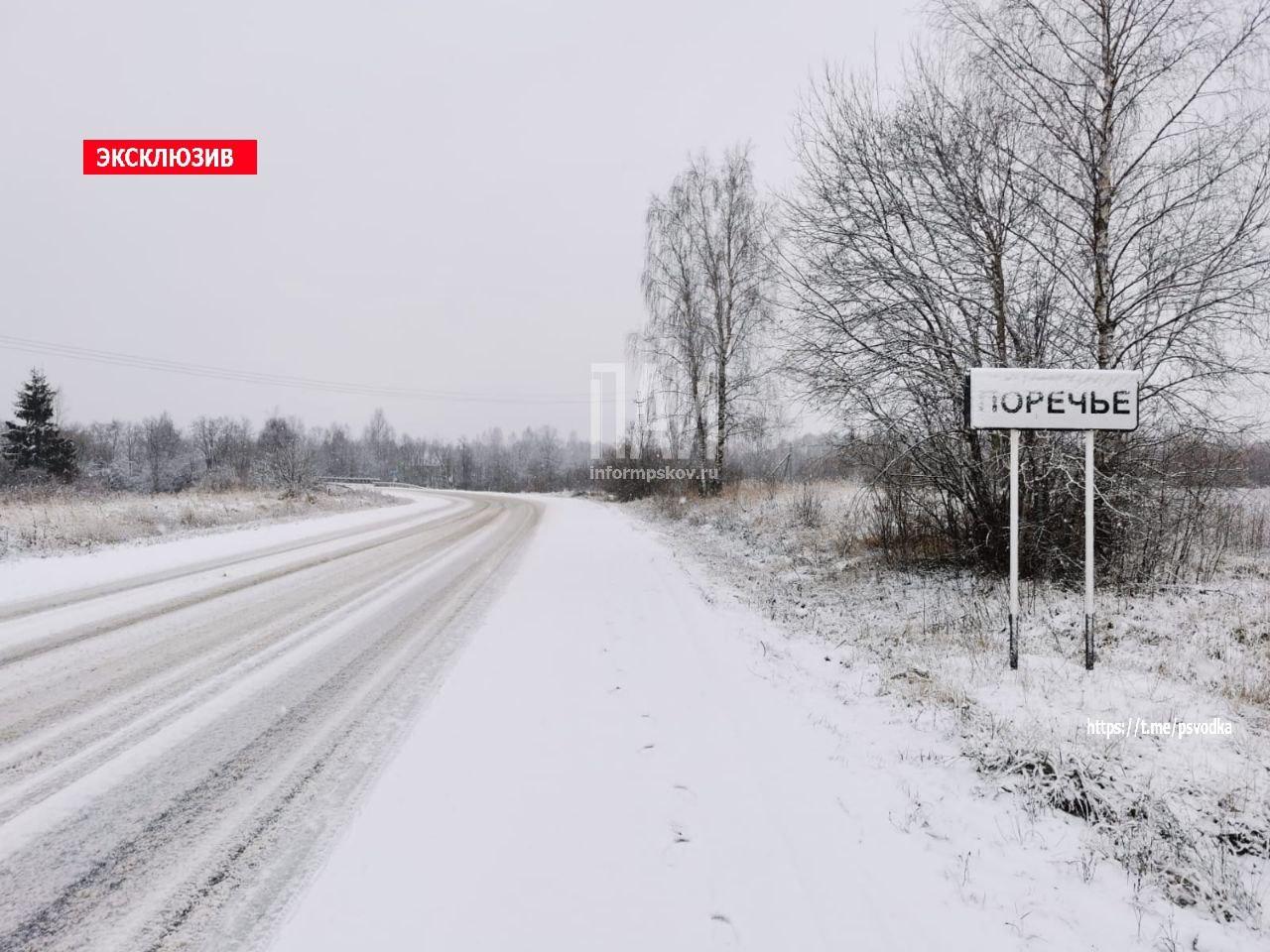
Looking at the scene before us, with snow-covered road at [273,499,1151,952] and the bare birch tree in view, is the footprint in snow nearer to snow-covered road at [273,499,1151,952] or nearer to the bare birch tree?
snow-covered road at [273,499,1151,952]

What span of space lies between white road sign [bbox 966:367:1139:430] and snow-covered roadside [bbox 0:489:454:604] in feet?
35.5

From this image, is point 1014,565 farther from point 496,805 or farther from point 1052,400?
point 496,805

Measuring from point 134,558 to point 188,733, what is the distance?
353 inches

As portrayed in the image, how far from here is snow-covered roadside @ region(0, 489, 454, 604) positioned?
8.04 metres

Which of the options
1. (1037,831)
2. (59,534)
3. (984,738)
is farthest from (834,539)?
(59,534)

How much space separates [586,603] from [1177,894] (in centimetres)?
591

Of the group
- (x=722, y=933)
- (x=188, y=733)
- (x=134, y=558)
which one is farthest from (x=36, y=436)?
(x=722, y=933)

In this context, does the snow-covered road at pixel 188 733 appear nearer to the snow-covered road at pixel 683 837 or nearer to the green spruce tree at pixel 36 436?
the snow-covered road at pixel 683 837

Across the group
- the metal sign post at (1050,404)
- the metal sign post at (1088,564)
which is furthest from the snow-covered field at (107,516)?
the metal sign post at (1088,564)

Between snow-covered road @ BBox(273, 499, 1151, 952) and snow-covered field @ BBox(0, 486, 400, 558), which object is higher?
snow-covered field @ BBox(0, 486, 400, 558)

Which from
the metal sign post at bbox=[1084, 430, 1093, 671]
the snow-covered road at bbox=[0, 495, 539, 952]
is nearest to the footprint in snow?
the snow-covered road at bbox=[0, 495, 539, 952]

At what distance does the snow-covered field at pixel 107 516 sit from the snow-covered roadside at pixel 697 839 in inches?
Result: 485

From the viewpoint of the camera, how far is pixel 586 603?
7.62 m

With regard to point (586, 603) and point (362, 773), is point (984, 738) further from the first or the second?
point (586, 603)
